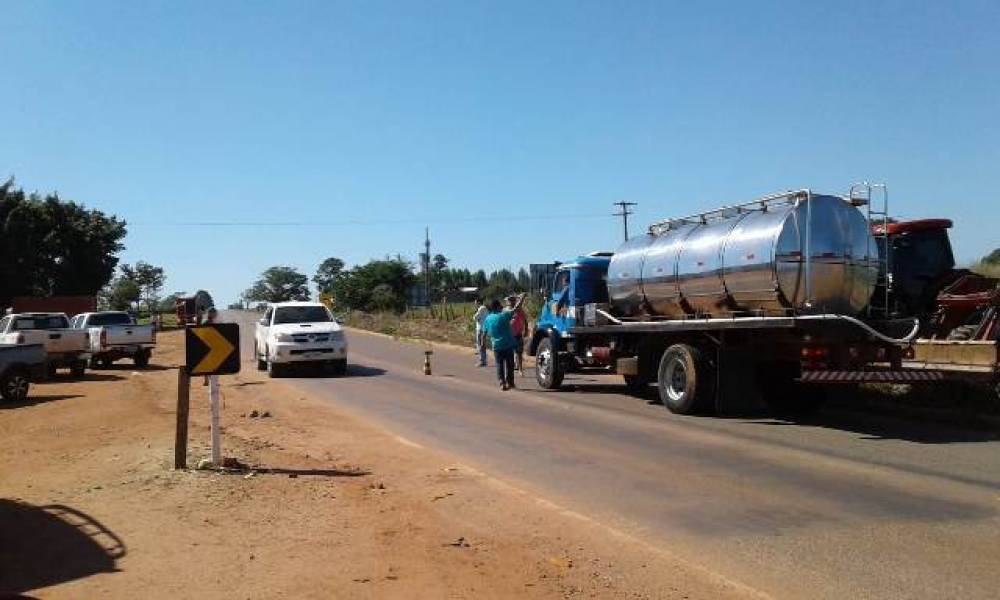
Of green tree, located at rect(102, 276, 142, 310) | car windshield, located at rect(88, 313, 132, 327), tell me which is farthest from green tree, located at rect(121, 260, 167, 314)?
car windshield, located at rect(88, 313, 132, 327)

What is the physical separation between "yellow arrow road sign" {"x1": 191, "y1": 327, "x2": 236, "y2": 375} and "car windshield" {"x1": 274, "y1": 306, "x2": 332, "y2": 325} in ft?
50.3

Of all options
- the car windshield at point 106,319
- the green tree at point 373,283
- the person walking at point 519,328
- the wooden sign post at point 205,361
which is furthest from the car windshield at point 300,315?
the green tree at point 373,283

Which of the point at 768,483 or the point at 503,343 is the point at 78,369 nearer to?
the point at 503,343

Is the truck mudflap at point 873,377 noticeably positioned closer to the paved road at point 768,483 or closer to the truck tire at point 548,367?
the paved road at point 768,483

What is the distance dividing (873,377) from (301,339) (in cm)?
1514

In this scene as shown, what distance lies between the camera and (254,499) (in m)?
7.80

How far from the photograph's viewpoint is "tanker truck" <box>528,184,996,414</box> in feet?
41.1

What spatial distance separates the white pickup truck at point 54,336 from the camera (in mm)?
24422

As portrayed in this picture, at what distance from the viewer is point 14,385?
19.0 m

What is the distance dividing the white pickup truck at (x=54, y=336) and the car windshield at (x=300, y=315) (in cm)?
585

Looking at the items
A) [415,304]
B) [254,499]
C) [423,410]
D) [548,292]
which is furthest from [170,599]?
[415,304]

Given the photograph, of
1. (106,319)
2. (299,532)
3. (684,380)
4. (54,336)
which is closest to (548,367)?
(684,380)

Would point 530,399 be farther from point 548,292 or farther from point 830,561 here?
point 830,561

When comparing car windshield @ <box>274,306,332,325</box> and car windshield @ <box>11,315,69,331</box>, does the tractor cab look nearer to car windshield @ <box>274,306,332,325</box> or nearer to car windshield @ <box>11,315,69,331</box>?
car windshield @ <box>274,306,332,325</box>
